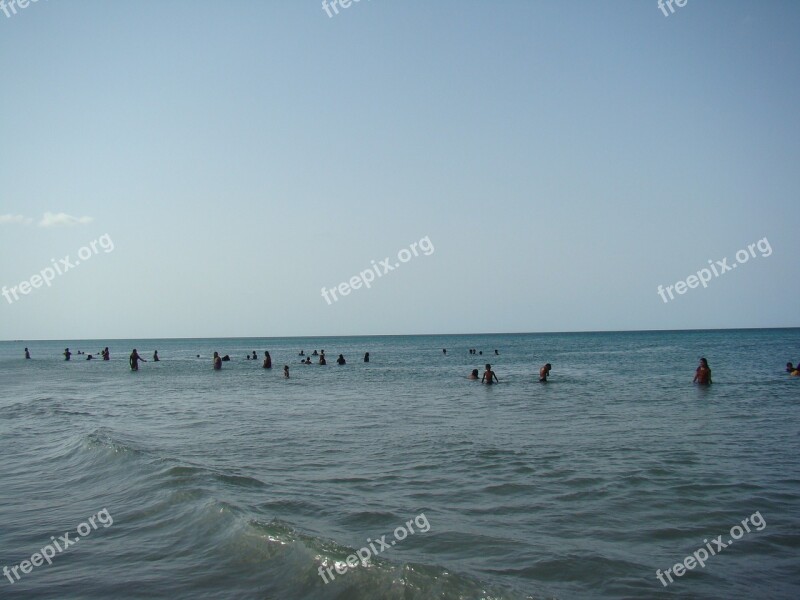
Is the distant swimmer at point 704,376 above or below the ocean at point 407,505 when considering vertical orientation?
below

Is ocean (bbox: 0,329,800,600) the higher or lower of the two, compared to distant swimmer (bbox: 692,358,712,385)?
higher

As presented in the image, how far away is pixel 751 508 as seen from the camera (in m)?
8.94

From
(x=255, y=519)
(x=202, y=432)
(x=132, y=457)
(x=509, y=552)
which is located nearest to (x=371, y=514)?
(x=255, y=519)

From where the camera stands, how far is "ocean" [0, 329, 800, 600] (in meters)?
6.59

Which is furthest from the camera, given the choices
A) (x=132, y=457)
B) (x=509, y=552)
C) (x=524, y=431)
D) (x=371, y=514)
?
(x=524, y=431)

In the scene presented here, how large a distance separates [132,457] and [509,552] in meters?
9.69

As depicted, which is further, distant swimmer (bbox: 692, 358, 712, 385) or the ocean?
distant swimmer (bbox: 692, 358, 712, 385)

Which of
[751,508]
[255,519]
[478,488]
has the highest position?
[255,519]

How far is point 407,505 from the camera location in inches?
366

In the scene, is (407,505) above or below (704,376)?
above

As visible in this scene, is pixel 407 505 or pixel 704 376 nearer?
pixel 407 505

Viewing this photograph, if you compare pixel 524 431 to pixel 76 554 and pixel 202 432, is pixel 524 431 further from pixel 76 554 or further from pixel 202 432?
pixel 76 554

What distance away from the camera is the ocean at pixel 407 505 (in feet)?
21.6

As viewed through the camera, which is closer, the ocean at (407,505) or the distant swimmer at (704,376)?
the ocean at (407,505)
